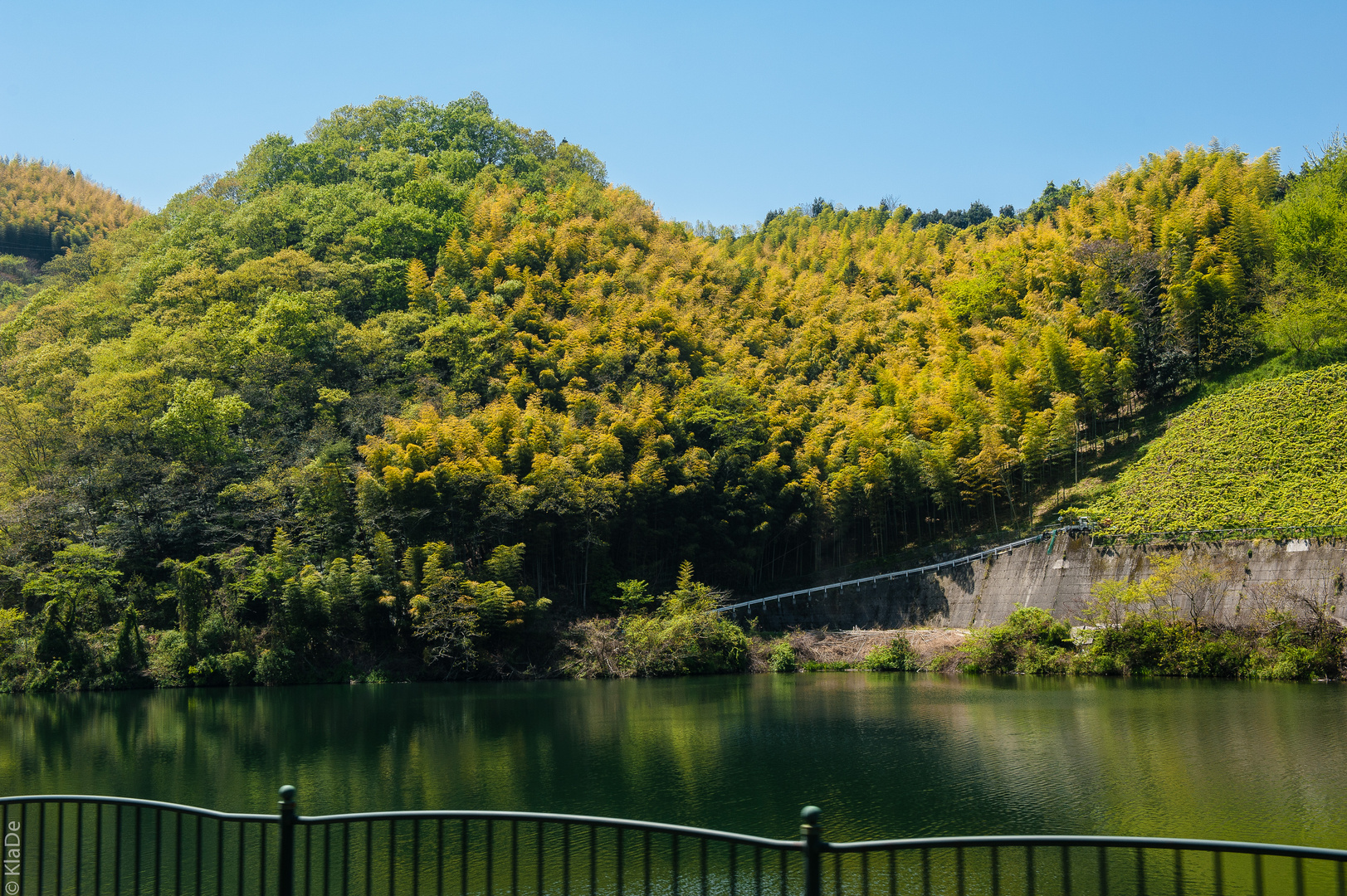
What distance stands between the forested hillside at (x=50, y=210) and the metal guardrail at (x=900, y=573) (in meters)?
59.0

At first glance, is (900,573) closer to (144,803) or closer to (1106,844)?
(1106,844)

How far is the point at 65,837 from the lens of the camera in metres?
10.2

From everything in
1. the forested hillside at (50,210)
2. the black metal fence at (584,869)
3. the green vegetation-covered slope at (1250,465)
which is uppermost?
the forested hillside at (50,210)

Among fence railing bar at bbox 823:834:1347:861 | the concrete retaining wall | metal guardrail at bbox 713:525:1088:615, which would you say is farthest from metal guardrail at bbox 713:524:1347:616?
fence railing bar at bbox 823:834:1347:861

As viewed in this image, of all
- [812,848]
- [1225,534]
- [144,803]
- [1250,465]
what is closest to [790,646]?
[1225,534]

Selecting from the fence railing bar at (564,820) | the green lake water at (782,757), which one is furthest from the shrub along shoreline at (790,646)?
the fence railing bar at (564,820)

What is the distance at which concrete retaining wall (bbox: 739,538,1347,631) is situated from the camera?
22.5 meters

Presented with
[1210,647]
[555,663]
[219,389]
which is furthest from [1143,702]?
[219,389]

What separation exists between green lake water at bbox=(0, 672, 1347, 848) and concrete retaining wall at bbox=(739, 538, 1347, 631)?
3720mm

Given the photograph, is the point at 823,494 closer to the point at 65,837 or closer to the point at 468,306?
the point at 468,306

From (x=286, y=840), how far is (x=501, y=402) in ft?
102

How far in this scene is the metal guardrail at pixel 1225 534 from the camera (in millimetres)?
22578

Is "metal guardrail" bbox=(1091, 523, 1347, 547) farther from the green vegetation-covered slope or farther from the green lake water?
the green lake water

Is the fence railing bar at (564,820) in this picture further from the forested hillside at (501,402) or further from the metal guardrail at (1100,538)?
the metal guardrail at (1100,538)
